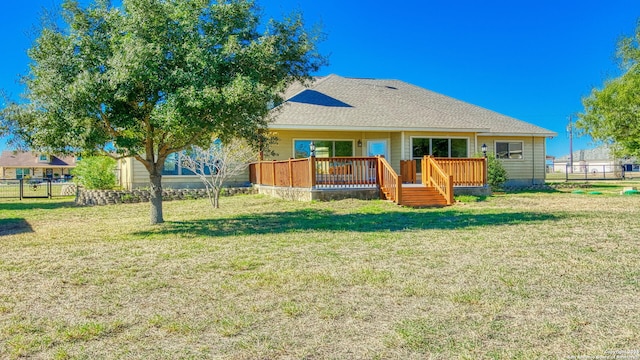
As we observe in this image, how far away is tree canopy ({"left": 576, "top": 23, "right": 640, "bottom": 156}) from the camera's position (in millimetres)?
16422

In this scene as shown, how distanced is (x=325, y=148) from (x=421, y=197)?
21.6 ft

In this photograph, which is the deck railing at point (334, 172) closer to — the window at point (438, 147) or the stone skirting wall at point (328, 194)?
the stone skirting wall at point (328, 194)

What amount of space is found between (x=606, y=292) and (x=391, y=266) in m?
2.24

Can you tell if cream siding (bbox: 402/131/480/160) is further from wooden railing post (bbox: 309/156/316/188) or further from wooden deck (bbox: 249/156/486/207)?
wooden railing post (bbox: 309/156/316/188)

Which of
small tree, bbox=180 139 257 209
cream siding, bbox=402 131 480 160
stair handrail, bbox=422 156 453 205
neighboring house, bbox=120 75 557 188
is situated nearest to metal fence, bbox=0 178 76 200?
neighboring house, bbox=120 75 557 188

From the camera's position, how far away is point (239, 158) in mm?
15445

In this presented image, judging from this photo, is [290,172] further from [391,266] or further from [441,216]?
[391,266]

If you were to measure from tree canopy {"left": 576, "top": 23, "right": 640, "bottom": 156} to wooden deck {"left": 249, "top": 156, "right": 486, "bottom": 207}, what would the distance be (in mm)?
5712

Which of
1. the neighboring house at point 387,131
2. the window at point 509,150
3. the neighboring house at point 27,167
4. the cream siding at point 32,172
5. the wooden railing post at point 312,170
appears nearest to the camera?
the wooden railing post at point 312,170

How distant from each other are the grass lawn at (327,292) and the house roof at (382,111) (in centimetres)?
970

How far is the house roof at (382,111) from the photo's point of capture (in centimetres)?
1830

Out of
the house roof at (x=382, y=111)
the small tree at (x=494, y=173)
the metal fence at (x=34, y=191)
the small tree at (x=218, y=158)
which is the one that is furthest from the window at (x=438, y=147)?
the metal fence at (x=34, y=191)

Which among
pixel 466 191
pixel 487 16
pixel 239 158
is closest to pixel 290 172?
pixel 239 158

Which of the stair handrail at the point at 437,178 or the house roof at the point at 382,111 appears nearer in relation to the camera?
the stair handrail at the point at 437,178
